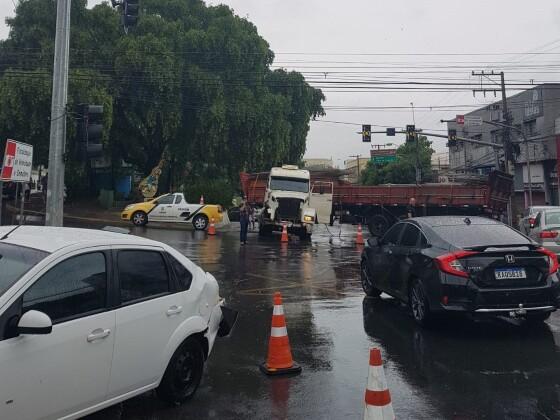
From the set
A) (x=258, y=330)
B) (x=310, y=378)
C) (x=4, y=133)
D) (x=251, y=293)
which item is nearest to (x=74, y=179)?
(x=4, y=133)

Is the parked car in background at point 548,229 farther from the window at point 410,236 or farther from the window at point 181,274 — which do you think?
the window at point 181,274

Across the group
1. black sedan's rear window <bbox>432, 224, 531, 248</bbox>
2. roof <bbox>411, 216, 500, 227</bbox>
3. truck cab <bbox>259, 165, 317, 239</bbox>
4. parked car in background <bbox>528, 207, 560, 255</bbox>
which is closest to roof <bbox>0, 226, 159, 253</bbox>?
black sedan's rear window <bbox>432, 224, 531, 248</bbox>

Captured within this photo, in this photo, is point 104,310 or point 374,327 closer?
point 104,310

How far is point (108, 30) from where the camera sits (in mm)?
32031

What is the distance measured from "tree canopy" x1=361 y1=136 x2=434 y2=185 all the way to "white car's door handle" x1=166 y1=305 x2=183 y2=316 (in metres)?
65.1

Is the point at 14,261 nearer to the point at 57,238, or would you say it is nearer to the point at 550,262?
the point at 57,238

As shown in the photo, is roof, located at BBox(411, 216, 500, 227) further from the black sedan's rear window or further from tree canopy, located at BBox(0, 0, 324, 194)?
tree canopy, located at BBox(0, 0, 324, 194)

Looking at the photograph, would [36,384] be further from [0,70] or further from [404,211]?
[0,70]

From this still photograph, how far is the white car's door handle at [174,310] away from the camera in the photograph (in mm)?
4590

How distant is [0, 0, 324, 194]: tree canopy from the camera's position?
92.8 ft

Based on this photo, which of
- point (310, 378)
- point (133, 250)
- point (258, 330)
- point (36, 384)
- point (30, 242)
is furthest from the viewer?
point (258, 330)

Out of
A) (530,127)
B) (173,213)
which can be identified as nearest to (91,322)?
(173,213)

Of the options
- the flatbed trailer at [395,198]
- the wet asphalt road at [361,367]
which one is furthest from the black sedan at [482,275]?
the flatbed trailer at [395,198]

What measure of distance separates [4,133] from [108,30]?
8.28 m
